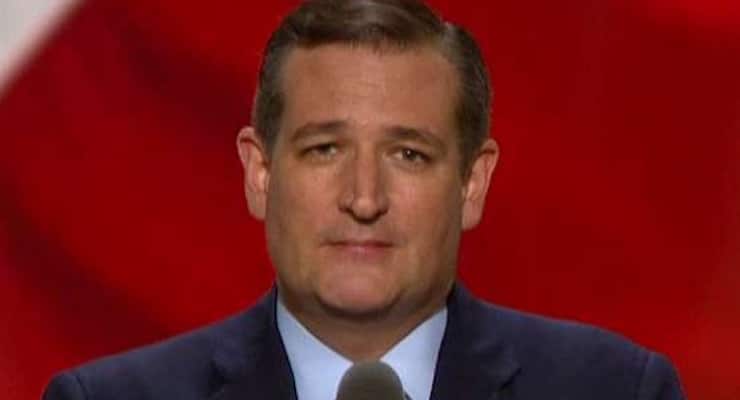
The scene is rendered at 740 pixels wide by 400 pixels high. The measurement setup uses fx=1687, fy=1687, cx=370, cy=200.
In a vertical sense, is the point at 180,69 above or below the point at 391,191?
below

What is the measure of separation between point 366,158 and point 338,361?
0.19 metres

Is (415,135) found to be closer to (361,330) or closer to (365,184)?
(365,184)

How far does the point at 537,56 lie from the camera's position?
1993 millimetres

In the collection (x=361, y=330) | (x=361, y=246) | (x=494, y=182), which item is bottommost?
(x=494, y=182)

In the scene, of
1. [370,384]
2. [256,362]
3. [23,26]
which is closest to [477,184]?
[256,362]

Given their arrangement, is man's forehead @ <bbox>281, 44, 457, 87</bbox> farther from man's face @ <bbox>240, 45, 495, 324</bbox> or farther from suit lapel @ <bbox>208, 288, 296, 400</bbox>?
suit lapel @ <bbox>208, 288, 296, 400</bbox>

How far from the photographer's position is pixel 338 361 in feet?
4.81

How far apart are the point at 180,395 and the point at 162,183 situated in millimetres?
609

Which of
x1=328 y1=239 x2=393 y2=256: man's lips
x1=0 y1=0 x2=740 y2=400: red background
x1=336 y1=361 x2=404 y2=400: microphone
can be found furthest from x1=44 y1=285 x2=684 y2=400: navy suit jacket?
x1=0 y1=0 x2=740 y2=400: red background

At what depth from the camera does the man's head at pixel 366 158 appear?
1389 millimetres

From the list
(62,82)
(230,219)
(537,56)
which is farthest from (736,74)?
(62,82)

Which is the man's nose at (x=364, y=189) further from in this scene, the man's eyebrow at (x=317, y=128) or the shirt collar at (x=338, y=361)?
the shirt collar at (x=338, y=361)

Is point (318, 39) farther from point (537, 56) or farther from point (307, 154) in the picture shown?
point (537, 56)

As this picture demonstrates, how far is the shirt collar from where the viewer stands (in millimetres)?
1456
